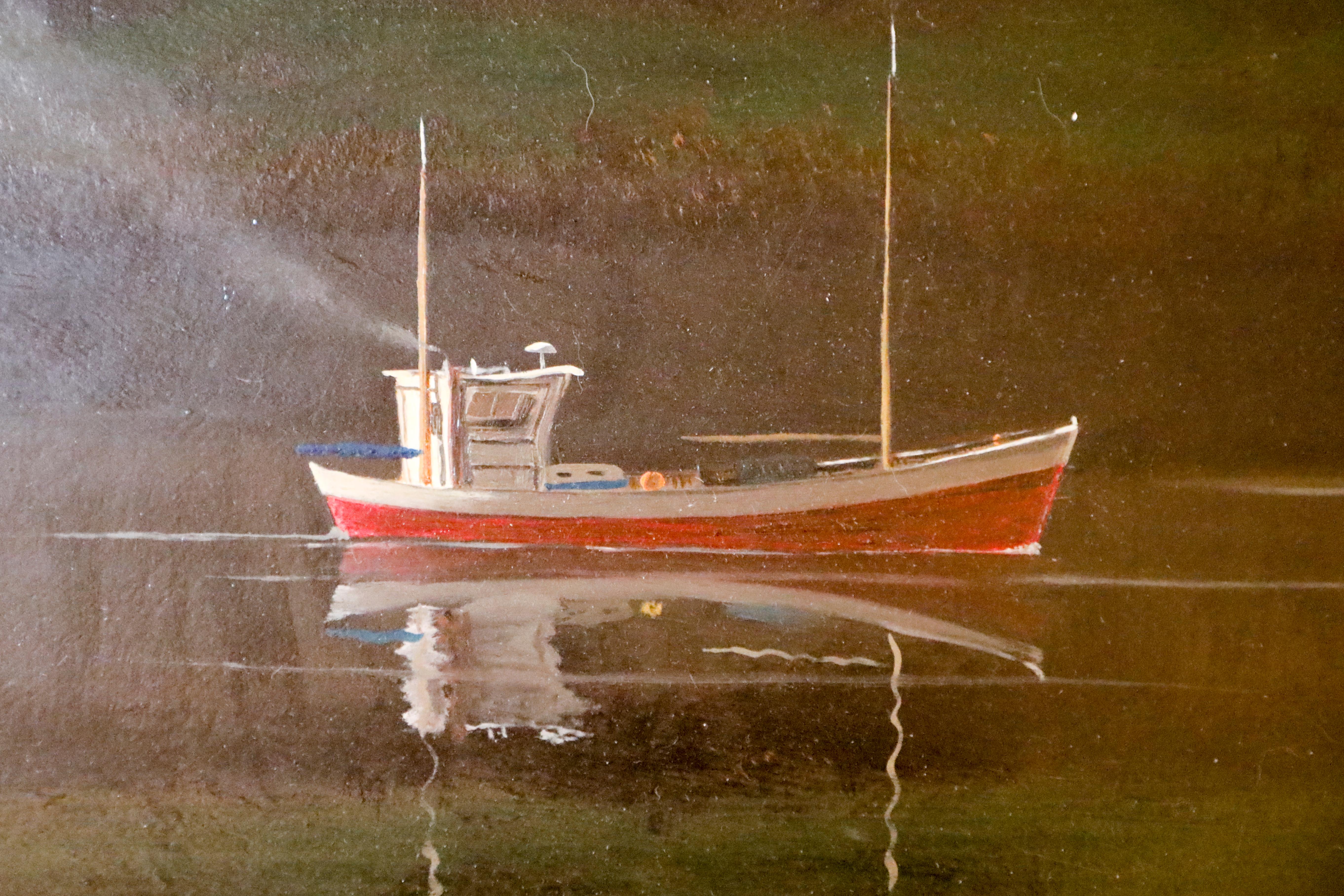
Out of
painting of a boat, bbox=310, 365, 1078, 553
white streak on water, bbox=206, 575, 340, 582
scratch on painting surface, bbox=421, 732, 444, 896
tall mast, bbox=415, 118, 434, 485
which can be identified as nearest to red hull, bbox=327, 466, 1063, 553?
painting of a boat, bbox=310, 365, 1078, 553

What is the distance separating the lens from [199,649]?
8.19ft

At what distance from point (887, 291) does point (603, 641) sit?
1031 mm

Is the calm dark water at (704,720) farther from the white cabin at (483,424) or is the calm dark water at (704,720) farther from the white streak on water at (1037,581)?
the white cabin at (483,424)

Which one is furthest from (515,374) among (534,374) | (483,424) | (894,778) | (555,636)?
(894,778)

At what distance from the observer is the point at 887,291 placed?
2.51 meters

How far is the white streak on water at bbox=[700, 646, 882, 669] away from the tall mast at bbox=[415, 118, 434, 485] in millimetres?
855

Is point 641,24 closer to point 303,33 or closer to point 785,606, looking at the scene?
point 303,33

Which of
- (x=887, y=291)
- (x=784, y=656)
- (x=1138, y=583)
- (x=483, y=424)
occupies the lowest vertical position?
(x=784, y=656)

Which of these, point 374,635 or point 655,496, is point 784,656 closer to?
point 655,496

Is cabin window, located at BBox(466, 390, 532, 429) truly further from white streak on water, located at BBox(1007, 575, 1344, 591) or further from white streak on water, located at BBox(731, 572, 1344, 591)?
white streak on water, located at BBox(1007, 575, 1344, 591)

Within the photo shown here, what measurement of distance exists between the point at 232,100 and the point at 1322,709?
2861 mm

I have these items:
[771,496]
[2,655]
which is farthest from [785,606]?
[2,655]

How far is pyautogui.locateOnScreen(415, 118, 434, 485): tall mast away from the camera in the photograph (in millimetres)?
2494

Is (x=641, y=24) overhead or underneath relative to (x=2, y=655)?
overhead
